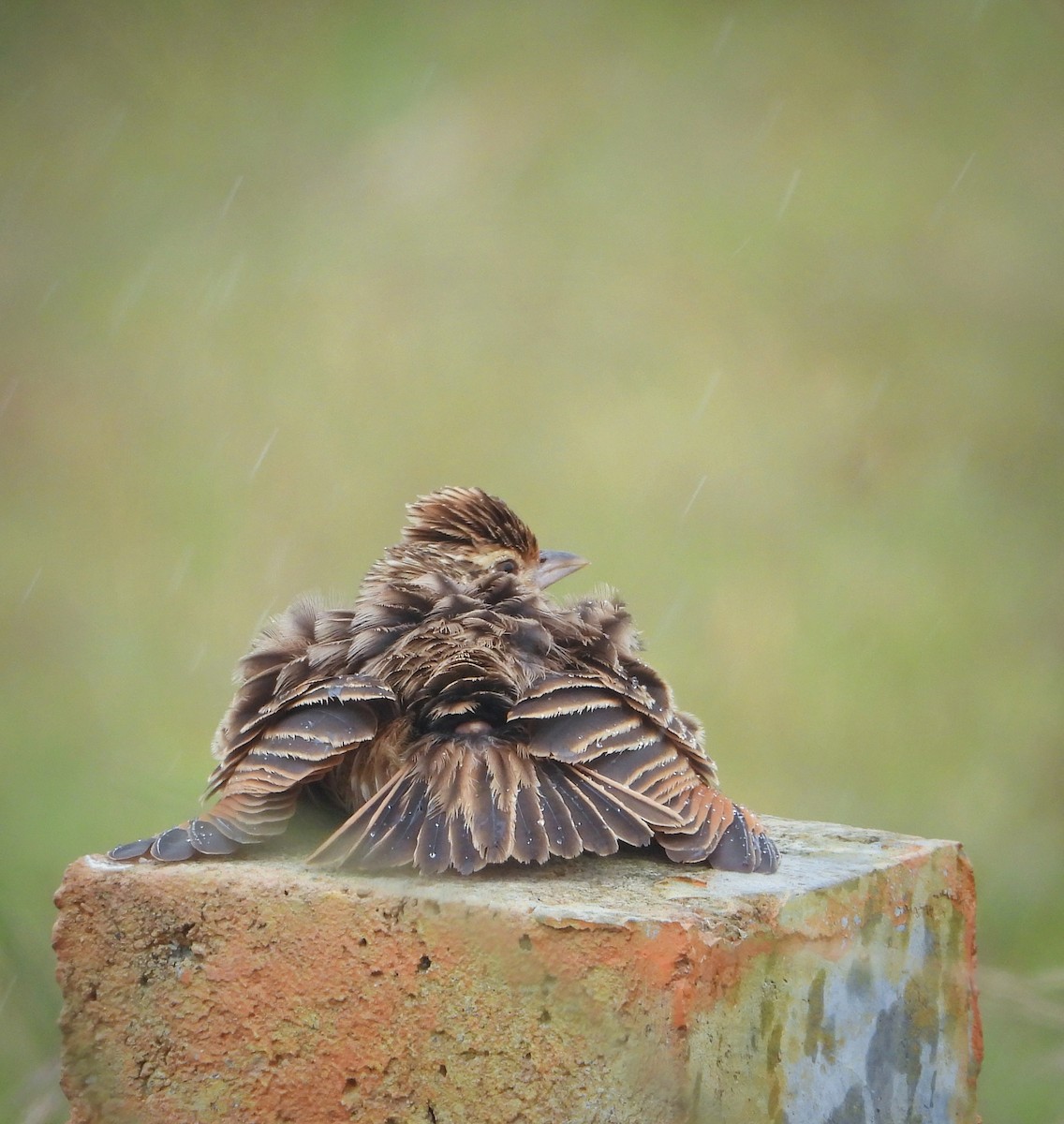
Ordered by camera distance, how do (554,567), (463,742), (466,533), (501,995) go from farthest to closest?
(554,567) < (466,533) < (463,742) < (501,995)

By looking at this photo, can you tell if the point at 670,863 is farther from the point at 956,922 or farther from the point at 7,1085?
the point at 7,1085

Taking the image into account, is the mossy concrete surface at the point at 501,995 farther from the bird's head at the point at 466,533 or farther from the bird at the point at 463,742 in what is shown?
the bird's head at the point at 466,533

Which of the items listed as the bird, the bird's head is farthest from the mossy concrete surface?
the bird's head

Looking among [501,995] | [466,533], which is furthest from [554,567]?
[501,995]

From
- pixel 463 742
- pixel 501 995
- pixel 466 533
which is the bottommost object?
pixel 501 995

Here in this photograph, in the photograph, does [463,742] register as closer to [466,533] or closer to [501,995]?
[501,995]

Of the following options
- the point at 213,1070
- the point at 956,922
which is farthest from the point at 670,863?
the point at 213,1070

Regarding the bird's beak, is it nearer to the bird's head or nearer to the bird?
the bird's head
